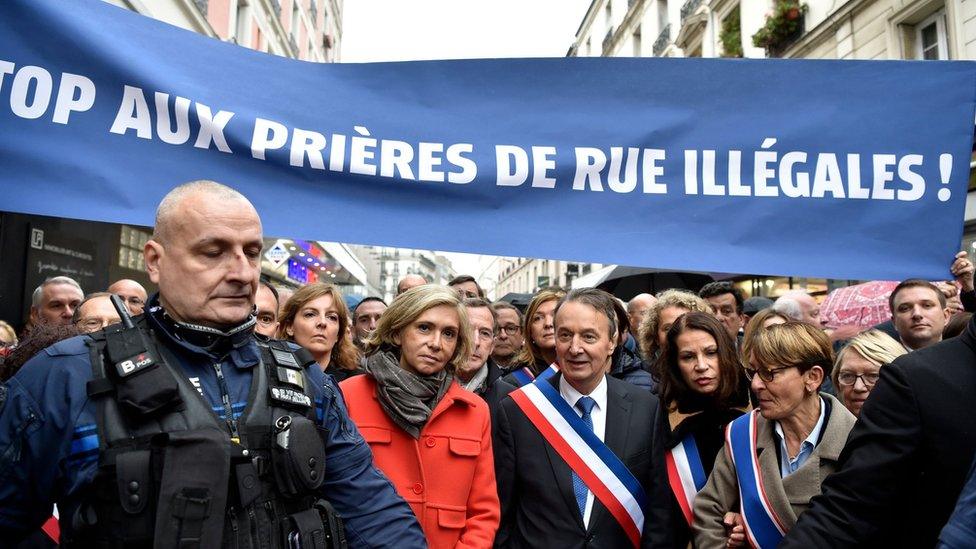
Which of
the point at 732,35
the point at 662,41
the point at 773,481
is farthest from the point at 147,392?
the point at 662,41

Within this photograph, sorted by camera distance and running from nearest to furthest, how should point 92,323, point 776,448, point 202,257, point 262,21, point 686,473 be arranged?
point 202,257
point 776,448
point 686,473
point 92,323
point 262,21

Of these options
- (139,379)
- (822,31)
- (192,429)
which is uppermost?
(822,31)

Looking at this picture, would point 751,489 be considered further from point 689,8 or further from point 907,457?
point 689,8

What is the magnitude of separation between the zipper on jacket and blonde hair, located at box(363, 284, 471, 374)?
52.4 inches

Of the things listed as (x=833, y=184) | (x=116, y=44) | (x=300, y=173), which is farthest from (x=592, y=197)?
(x=116, y=44)

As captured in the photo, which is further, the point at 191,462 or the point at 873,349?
the point at 873,349

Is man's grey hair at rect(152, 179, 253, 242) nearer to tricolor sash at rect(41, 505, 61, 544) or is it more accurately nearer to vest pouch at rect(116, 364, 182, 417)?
vest pouch at rect(116, 364, 182, 417)

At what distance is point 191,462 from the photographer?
4.33ft

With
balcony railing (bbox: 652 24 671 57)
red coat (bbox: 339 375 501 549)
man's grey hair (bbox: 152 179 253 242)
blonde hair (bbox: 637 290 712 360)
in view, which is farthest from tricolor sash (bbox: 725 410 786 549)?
balcony railing (bbox: 652 24 671 57)

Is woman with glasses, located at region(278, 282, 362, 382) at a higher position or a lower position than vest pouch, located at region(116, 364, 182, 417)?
higher

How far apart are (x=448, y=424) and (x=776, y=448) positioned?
130 centimetres

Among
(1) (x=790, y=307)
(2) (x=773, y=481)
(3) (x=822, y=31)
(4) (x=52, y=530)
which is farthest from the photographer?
(3) (x=822, y=31)

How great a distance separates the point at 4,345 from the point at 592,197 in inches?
152

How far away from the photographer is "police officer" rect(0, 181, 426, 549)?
130cm
